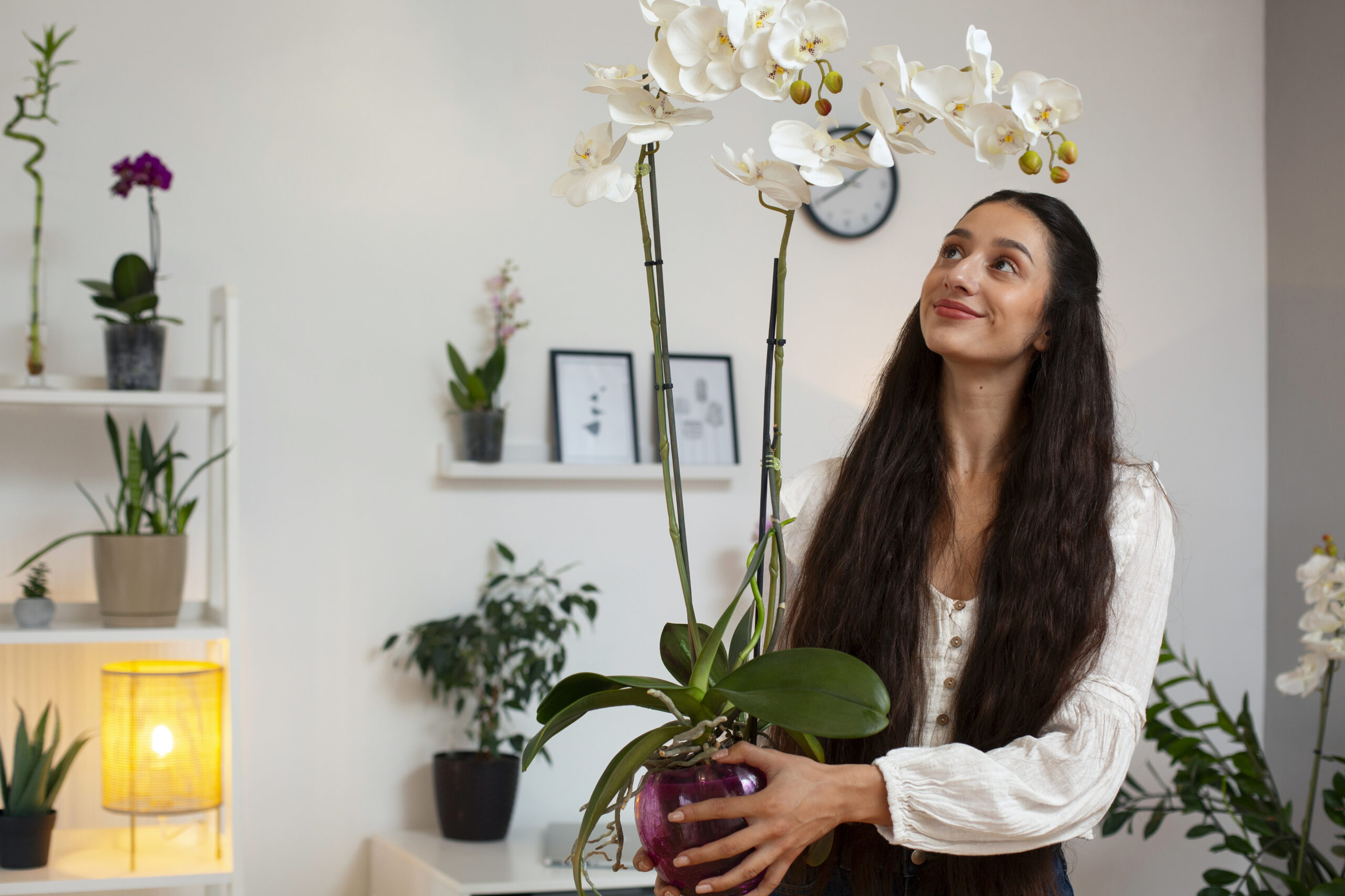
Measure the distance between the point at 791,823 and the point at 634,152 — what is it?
60.9 inches

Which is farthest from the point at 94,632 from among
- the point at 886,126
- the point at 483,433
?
the point at 886,126

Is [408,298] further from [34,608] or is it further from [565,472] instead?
[34,608]

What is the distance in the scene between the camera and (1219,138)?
342cm

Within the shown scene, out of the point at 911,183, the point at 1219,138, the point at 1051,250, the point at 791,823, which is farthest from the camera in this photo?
the point at 1219,138

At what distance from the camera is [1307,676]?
2.36m

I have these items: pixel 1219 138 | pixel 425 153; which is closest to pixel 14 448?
pixel 425 153

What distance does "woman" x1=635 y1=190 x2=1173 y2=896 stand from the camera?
1.03 m

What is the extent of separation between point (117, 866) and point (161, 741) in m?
0.25

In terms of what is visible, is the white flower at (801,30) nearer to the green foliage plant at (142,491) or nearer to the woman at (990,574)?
the woman at (990,574)

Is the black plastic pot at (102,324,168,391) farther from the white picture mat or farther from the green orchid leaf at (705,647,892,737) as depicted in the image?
the green orchid leaf at (705,647,892,737)

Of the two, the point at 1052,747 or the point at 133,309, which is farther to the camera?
the point at 133,309

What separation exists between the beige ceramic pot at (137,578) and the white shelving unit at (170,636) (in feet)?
0.08

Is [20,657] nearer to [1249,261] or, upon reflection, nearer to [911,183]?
[911,183]

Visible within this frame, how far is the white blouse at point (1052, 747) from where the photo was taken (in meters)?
0.99
